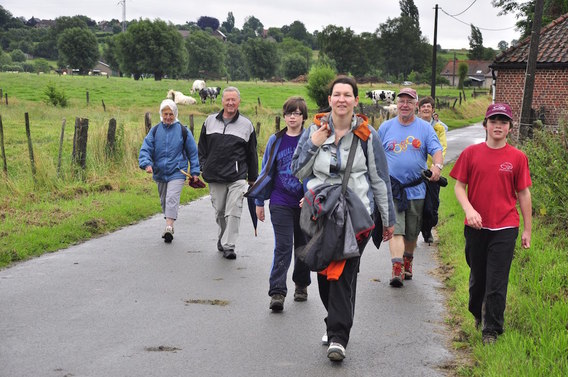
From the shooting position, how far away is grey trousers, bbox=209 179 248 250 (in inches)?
367

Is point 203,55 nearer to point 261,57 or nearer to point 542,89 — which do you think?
point 261,57

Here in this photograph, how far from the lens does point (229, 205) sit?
30.9ft

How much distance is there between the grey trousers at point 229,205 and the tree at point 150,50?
9760cm

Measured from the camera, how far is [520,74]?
32.3 meters

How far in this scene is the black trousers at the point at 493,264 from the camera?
216 inches

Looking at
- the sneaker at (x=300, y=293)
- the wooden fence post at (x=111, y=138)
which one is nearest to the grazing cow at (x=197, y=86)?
the wooden fence post at (x=111, y=138)

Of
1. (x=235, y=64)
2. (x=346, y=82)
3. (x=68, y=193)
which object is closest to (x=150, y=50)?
(x=235, y=64)

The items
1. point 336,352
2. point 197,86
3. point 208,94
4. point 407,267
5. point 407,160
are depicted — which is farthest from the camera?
point 197,86

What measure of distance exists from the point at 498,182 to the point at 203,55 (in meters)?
135

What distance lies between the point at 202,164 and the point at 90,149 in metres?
7.16

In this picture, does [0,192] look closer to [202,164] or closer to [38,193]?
[38,193]

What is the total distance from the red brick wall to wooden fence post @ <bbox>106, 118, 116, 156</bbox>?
19.5m

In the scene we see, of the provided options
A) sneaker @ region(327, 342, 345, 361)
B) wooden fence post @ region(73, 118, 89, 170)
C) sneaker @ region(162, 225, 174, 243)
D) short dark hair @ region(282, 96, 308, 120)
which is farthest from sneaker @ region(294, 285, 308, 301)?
wooden fence post @ region(73, 118, 89, 170)

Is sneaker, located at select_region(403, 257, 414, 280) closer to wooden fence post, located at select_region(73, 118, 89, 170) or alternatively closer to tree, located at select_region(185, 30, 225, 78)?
wooden fence post, located at select_region(73, 118, 89, 170)
